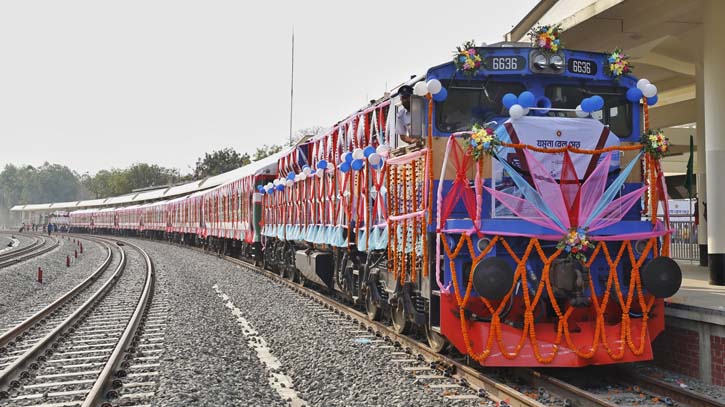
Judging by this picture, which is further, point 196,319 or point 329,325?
point 196,319

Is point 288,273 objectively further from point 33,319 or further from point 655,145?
point 655,145

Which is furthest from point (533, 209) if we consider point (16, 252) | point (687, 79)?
point (16, 252)

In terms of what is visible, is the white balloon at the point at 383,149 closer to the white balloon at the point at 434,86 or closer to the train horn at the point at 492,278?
the white balloon at the point at 434,86

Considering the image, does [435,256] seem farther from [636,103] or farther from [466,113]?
[636,103]

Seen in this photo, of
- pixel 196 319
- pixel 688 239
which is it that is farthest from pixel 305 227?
pixel 688 239

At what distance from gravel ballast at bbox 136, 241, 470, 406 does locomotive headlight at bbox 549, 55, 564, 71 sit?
3.62m

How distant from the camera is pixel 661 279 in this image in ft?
23.0

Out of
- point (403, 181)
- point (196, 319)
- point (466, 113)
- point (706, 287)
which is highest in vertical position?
point (466, 113)

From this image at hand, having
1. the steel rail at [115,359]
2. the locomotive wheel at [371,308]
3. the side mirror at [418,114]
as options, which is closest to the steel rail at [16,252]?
the steel rail at [115,359]

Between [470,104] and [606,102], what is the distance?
1588 millimetres

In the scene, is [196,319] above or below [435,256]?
below

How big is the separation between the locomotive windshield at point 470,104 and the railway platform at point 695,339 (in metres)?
2.88

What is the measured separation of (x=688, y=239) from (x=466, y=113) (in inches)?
590

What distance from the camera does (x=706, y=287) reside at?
10461 mm
